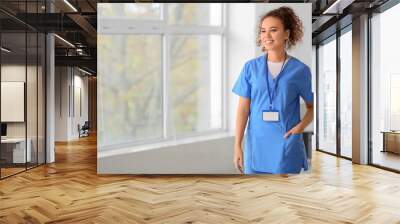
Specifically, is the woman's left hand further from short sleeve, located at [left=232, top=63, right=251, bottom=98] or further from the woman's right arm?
short sleeve, located at [left=232, top=63, right=251, bottom=98]

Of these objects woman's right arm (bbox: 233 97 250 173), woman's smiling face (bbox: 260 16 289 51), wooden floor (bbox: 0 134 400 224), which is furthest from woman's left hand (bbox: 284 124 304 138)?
woman's smiling face (bbox: 260 16 289 51)

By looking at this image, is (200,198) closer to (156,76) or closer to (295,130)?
(295,130)

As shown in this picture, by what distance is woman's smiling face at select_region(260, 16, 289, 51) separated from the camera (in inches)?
241

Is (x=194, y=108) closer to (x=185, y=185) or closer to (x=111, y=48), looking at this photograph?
(x=185, y=185)

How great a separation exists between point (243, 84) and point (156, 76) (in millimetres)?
1354

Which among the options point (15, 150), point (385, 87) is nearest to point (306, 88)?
point (385, 87)

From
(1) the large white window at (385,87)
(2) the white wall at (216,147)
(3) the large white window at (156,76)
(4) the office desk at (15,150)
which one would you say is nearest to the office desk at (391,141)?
(1) the large white window at (385,87)

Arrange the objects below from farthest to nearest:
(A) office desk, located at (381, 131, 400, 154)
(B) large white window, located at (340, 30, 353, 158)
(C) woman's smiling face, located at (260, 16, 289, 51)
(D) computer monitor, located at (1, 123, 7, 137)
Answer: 1. (B) large white window, located at (340, 30, 353, 158)
2. (A) office desk, located at (381, 131, 400, 154)
3. (D) computer monitor, located at (1, 123, 7, 137)
4. (C) woman's smiling face, located at (260, 16, 289, 51)

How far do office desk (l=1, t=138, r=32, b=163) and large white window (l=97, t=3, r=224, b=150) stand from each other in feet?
5.28

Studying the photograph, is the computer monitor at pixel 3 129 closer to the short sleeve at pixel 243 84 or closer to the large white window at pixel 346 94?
the short sleeve at pixel 243 84

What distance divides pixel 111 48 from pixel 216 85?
173 centimetres

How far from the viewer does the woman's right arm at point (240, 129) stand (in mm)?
6229

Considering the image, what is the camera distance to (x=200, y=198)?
16.9ft

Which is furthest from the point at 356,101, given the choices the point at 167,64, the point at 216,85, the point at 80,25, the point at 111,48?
the point at 80,25
